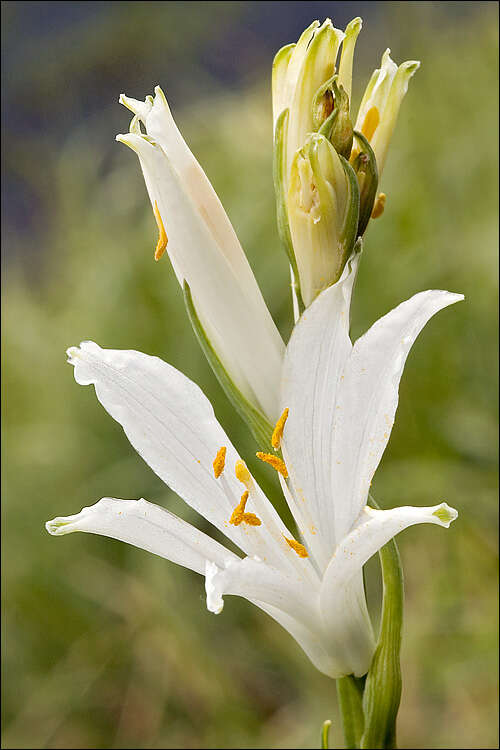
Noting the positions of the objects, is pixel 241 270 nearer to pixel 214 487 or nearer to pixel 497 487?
pixel 214 487

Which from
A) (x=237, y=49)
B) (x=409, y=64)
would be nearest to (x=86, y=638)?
(x=409, y=64)

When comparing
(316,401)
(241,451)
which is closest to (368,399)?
(316,401)

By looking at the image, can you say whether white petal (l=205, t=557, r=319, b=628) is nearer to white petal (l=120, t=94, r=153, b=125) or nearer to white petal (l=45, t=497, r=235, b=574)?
white petal (l=45, t=497, r=235, b=574)

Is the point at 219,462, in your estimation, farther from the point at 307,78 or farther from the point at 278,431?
the point at 307,78

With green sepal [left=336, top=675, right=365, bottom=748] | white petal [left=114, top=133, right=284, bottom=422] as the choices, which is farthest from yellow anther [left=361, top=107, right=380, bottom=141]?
green sepal [left=336, top=675, right=365, bottom=748]

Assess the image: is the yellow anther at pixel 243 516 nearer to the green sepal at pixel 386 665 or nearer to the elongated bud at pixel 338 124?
the green sepal at pixel 386 665
